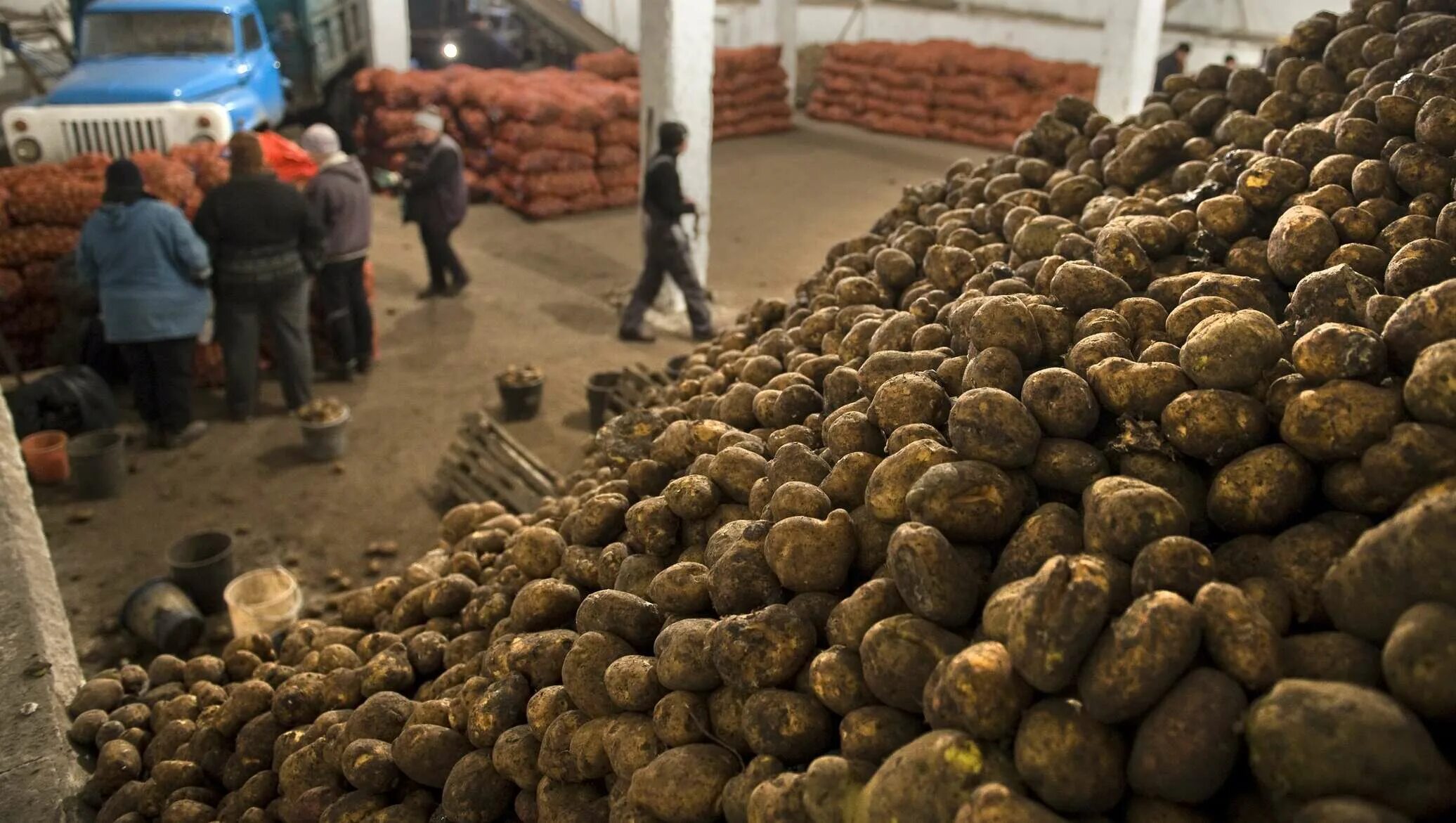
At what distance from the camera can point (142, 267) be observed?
5797mm

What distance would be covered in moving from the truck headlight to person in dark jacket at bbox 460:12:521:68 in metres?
10.6

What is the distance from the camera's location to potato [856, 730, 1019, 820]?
164 centimetres

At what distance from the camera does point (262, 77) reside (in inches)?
415

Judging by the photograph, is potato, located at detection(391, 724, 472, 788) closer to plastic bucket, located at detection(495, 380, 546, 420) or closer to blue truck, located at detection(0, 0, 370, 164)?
plastic bucket, located at detection(495, 380, 546, 420)

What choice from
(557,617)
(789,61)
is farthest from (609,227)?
(557,617)

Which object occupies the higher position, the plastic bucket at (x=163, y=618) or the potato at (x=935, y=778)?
the potato at (x=935, y=778)

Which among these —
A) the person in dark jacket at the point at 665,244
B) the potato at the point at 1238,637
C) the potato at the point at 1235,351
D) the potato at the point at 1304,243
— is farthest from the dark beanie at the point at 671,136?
A: the potato at the point at 1238,637

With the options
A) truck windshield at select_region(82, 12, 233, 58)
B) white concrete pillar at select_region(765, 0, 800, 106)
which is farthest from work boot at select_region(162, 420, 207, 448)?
white concrete pillar at select_region(765, 0, 800, 106)

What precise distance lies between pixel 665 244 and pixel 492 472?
9.72 ft

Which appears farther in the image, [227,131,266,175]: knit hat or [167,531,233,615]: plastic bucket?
[227,131,266,175]: knit hat

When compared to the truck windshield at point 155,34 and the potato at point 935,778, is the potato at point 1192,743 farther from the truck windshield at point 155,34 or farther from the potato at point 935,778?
the truck windshield at point 155,34

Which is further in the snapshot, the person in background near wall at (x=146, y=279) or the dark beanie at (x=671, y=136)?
the dark beanie at (x=671, y=136)

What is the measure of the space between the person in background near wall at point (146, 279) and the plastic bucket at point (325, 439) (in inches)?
33.0

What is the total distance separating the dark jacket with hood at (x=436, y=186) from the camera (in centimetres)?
836
